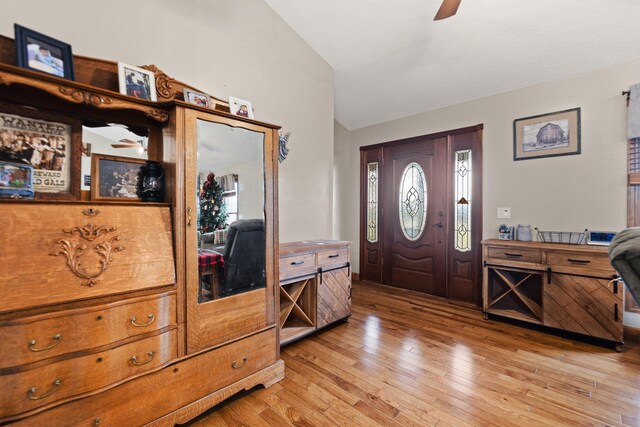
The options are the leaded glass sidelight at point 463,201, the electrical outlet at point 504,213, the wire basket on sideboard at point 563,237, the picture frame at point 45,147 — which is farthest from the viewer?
the leaded glass sidelight at point 463,201

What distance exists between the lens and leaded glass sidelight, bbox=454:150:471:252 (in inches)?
135

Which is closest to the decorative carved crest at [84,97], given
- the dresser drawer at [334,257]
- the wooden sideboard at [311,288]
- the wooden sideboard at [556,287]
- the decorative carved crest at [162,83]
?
the decorative carved crest at [162,83]

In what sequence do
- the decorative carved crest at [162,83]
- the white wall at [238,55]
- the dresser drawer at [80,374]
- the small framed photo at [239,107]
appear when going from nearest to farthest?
1. the dresser drawer at [80,374]
2. the white wall at [238,55]
3. the decorative carved crest at [162,83]
4. the small framed photo at [239,107]

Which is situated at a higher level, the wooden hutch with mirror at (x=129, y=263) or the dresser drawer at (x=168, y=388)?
the wooden hutch with mirror at (x=129, y=263)

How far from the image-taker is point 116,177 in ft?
4.89

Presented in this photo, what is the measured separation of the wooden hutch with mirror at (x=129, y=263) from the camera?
1.10 m

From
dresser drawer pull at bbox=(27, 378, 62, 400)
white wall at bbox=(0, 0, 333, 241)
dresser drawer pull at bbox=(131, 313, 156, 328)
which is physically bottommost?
dresser drawer pull at bbox=(27, 378, 62, 400)

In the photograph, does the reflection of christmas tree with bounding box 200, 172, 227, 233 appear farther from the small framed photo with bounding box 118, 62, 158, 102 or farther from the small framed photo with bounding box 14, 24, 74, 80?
the small framed photo with bounding box 14, 24, 74, 80

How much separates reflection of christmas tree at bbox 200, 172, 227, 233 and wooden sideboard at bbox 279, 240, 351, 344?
71 centimetres

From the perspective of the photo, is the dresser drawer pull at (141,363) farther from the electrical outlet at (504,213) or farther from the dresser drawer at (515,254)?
the electrical outlet at (504,213)

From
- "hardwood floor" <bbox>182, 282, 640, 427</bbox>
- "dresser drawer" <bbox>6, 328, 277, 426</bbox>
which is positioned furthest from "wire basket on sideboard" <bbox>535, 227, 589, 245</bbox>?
"dresser drawer" <bbox>6, 328, 277, 426</bbox>

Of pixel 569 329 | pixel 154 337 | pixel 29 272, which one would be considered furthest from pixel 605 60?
pixel 29 272

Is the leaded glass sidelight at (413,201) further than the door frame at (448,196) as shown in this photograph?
Yes

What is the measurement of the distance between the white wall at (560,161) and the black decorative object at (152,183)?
338cm
